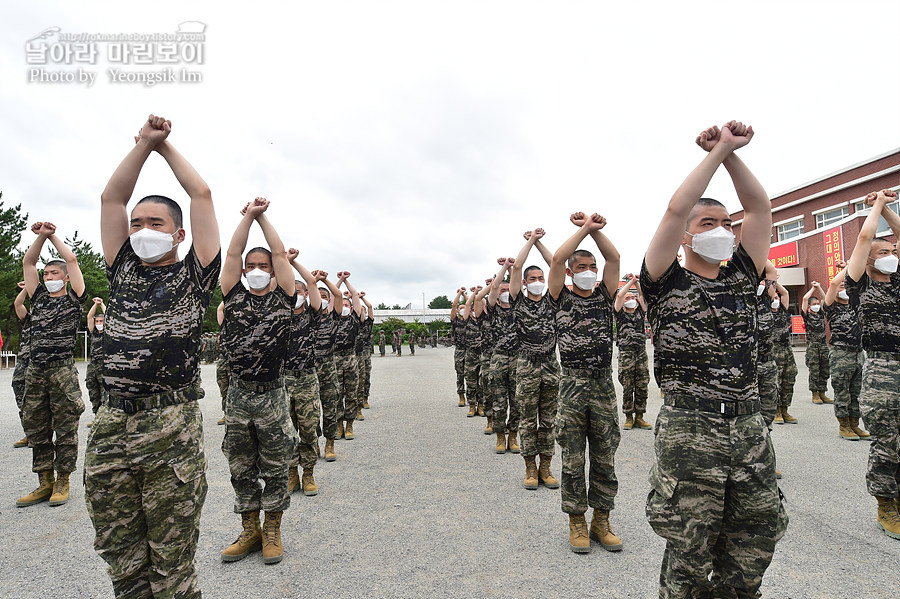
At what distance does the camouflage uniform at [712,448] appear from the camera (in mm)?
2387

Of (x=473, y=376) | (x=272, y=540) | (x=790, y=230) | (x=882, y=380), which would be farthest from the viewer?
(x=790, y=230)

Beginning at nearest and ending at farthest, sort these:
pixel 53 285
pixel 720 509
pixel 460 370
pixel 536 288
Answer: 1. pixel 720 509
2. pixel 53 285
3. pixel 536 288
4. pixel 460 370

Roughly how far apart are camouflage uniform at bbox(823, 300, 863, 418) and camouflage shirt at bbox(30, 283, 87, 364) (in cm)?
1075

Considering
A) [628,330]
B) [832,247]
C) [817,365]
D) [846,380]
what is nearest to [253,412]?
[628,330]

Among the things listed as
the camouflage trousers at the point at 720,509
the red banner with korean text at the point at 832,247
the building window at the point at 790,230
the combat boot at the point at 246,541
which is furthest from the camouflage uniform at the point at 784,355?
the building window at the point at 790,230

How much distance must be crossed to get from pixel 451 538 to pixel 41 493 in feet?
16.2

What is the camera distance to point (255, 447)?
420 centimetres

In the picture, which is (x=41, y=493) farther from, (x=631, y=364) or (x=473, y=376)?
(x=631, y=364)

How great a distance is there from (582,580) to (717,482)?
1.67 meters

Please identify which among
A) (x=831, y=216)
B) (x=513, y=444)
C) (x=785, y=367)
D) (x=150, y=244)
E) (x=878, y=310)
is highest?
(x=831, y=216)

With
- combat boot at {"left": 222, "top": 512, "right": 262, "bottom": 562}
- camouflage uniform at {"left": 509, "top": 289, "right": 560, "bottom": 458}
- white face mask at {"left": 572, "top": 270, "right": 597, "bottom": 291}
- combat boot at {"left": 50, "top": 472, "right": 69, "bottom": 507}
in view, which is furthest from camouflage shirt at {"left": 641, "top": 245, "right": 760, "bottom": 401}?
combat boot at {"left": 50, "top": 472, "right": 69, "bottom": 507}

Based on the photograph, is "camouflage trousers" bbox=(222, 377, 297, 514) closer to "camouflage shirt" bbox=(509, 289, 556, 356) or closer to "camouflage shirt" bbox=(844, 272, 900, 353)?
"camouflage shirt" bbox=(509, 289, 556, 356)

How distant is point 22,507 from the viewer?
210 inches

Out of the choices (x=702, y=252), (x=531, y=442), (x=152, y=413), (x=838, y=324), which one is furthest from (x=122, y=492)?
(x=838, y=324)
